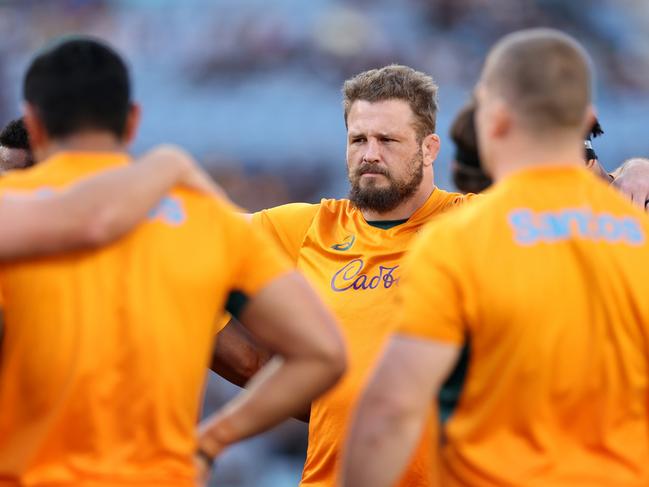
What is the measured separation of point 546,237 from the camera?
309 centimetres

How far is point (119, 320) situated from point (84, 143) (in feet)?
1.63

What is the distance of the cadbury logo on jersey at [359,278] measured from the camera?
508 centimetres

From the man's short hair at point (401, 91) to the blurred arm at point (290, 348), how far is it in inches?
105

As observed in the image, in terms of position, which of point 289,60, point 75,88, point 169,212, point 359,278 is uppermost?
point 75,88

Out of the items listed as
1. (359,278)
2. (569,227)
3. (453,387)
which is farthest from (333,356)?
(359,278)

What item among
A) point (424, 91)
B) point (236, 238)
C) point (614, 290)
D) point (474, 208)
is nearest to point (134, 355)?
point (236, 238)

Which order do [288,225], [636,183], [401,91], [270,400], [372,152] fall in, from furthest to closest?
[401,91]
[372,152]
[288,225]
[636,183]
[270,400]

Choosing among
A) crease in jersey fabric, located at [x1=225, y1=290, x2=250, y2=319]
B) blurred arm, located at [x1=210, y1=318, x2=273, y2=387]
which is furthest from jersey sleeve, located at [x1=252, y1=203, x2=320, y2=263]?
crease in jersey fabric, located at [x1=225, y1=290, x2=250, y2=319]

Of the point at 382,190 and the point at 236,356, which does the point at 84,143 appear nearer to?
the point at 236,356

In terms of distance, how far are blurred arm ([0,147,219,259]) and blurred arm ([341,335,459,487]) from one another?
0.74m

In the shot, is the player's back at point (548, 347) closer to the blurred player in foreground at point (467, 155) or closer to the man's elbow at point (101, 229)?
the blurred player in foreground at point (467, 155)

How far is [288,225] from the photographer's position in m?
5.48

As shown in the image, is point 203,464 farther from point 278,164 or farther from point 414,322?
point 278,164

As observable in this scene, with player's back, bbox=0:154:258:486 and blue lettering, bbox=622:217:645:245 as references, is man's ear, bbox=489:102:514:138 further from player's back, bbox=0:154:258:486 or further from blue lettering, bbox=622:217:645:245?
player's back, bbox=0:154:258:486
